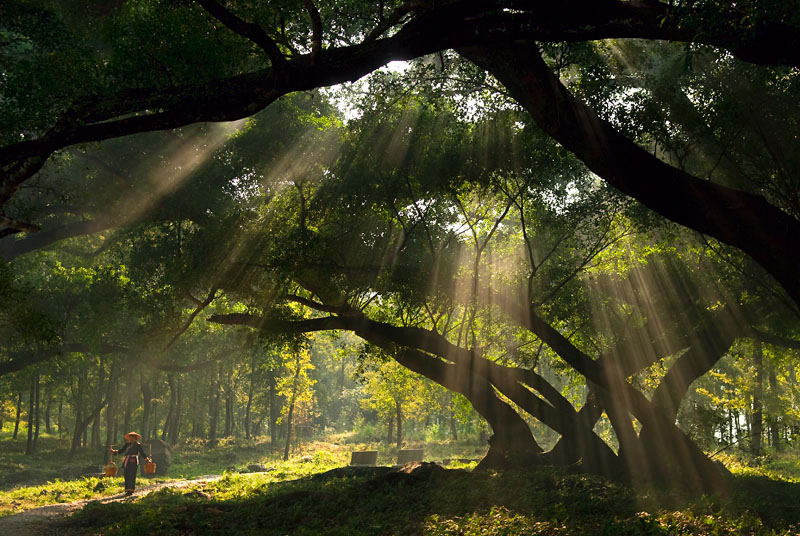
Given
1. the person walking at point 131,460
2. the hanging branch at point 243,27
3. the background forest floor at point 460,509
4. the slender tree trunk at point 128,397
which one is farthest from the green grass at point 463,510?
the slender tree trunk at point 128,397

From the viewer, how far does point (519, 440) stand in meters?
17.3

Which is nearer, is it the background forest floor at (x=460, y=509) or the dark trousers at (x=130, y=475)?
the background forest floor at (x=460, y=509)

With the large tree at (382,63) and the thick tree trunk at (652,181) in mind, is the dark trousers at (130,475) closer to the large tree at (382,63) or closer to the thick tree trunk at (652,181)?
the large tree at (382,63)

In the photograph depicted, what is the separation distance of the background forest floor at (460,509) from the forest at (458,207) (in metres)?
0.10

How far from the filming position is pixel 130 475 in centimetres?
1967

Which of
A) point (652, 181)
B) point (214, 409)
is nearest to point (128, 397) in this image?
point (214, 409)

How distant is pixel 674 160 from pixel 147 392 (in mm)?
39141

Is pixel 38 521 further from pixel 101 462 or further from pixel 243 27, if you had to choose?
pixel 101 462

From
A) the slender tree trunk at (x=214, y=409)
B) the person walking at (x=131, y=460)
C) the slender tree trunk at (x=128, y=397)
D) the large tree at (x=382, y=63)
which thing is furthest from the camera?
the slender tree trunk at (x=214, y=409)

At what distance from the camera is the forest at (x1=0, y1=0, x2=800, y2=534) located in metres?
7.80

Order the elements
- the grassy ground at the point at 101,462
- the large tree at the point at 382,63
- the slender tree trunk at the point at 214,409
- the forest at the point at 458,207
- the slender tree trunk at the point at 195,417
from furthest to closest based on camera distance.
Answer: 1. the slender tree trunk at the point at 195,417
2. the slender tree trunk at the point at 214,409
3. the grassy ground at the point at 101,462
4. the forest at the point at 458,207
5. the large tree at the point at 382,63

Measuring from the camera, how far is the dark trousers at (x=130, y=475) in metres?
19.6

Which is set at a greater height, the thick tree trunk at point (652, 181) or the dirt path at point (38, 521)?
the thick tree trunk at point (652, 181)

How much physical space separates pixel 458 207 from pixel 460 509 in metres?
7.63
